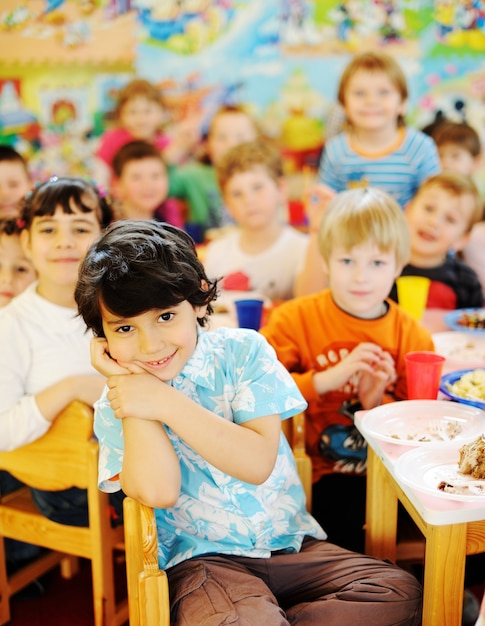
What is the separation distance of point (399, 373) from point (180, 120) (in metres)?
2.03

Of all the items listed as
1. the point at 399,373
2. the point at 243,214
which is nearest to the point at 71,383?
the point at 399,373

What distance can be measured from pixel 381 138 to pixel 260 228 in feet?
2.01

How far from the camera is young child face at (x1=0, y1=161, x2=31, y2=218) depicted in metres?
2.53

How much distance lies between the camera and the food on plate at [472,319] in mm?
1994

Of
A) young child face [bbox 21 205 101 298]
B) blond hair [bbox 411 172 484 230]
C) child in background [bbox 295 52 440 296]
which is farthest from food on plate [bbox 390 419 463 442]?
child in background [bbox 295 52 440 296]

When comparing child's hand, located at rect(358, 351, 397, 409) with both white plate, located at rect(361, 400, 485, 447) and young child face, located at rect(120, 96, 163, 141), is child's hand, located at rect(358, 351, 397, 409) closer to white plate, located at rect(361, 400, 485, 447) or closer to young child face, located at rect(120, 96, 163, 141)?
white plate, located at rect(361, 400, 485, 447)

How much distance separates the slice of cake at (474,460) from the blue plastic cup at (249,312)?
708 millimetres

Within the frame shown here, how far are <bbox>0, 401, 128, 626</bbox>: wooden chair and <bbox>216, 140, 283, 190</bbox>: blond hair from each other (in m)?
1.40

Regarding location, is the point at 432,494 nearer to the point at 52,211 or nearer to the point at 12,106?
the point at 52,211

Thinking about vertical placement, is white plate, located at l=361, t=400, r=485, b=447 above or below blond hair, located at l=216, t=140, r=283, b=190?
below

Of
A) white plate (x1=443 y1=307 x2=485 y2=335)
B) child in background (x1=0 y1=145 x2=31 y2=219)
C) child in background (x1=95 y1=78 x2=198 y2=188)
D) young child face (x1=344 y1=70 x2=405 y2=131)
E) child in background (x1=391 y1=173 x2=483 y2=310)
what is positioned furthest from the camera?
child in background (x1=95 y1=78 x2=198 y2=188)

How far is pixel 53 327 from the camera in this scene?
1684 millimetres

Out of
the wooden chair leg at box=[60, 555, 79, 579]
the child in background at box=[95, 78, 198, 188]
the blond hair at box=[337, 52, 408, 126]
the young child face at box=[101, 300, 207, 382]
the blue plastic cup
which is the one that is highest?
the blond hair at box=[337, 52, 408, 126]

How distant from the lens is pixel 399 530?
5.21 ft
